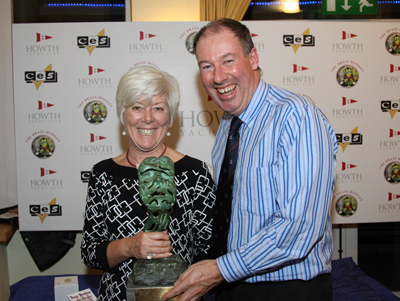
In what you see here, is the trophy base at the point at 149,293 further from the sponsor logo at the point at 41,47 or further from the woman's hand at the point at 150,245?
the sponsor logo at the point at 41,47

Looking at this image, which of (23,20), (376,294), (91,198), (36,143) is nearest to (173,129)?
(36,143)

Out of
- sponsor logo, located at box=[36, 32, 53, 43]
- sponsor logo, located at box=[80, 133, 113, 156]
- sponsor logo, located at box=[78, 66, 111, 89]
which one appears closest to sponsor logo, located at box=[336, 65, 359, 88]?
sponsor logo, located at box=[78, 66, 111, 89]

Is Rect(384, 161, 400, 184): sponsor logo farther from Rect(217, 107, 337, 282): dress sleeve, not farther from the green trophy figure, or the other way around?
the green trophy figure

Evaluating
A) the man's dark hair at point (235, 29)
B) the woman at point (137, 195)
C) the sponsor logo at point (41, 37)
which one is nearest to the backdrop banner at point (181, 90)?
the sponsor logo at point (41, 37)

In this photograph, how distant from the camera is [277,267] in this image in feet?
4.54

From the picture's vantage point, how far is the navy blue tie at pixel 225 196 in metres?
1.46

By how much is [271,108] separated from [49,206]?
209 centimetres

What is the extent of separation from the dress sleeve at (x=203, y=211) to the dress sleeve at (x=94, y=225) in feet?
1.29

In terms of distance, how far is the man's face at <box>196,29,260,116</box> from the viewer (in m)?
1.41

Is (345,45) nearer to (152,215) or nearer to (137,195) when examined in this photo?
(137,195)

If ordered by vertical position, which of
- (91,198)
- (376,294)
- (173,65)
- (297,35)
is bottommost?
(376,294)

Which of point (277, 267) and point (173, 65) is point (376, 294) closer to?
point (277, 267)

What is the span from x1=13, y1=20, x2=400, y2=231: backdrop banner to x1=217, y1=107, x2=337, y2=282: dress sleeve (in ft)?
5.14

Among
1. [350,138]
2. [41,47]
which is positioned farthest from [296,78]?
[41,47]
